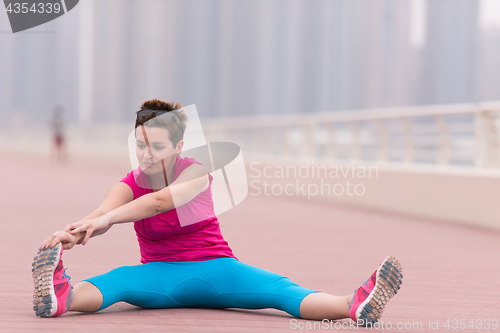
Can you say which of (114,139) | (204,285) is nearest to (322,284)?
(204,285)

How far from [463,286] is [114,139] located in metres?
25.4

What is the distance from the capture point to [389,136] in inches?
416

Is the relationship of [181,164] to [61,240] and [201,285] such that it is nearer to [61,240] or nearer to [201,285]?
[201,285]

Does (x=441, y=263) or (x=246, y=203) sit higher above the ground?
(x=441, y=263)

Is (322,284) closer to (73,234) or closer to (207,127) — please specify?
(73,234)

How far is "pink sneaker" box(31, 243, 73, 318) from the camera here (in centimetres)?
298

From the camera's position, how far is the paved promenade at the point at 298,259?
10.6ft

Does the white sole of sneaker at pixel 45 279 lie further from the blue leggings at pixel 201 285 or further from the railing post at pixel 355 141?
the railing post at pixel 355 141

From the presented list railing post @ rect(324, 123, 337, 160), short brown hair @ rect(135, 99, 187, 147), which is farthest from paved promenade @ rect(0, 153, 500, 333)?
railing post @ rect(324, 123, 337, 160)

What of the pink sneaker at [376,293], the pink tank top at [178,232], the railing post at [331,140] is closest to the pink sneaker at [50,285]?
the pink tank top at [178,232]

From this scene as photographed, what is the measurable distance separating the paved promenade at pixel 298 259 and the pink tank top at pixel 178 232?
275 mm

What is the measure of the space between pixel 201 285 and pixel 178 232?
10.6 inches

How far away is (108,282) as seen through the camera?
3.33 metres

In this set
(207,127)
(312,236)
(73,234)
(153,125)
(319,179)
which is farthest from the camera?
(207,127)
